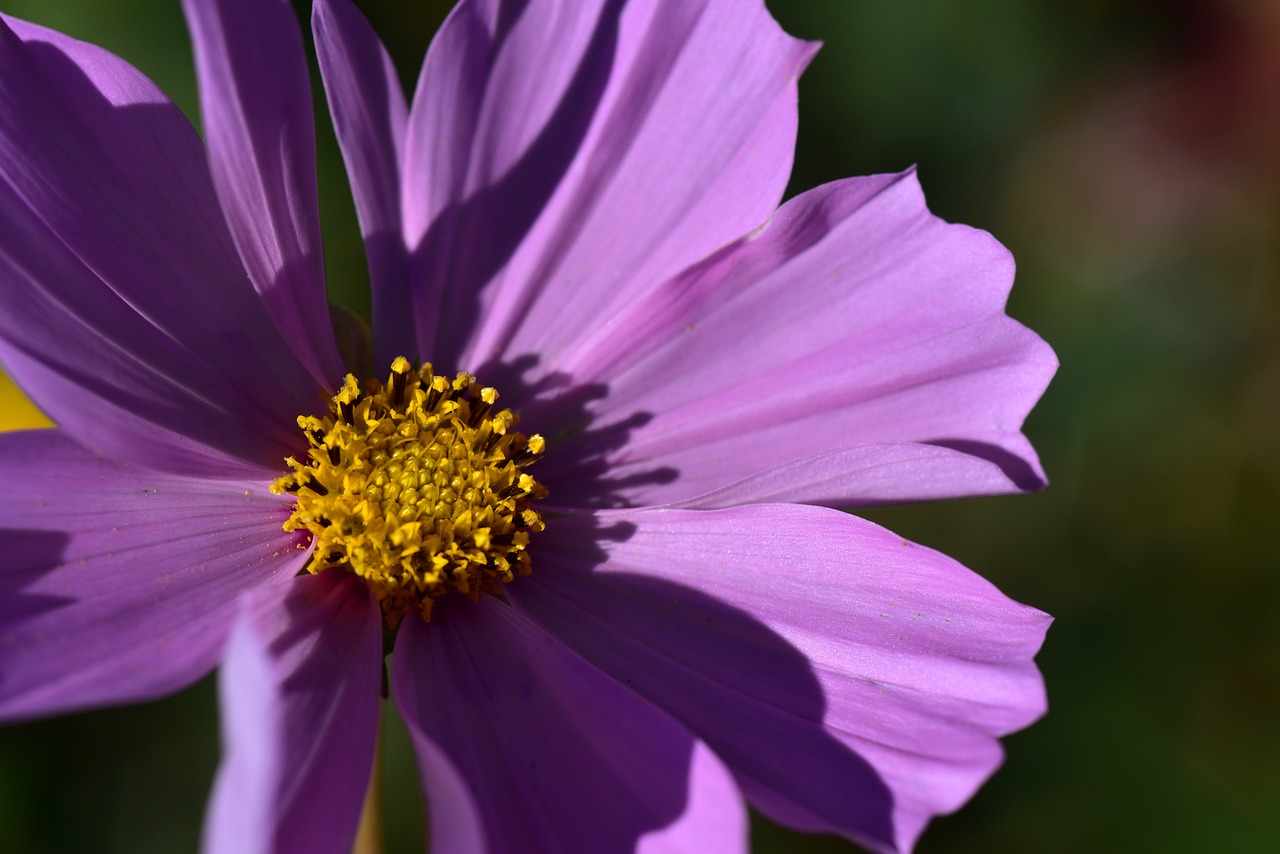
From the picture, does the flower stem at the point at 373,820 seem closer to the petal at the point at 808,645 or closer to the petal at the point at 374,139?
the petal at the point at 808,645

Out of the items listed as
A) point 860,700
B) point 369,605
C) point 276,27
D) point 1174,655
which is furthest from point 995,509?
point 276,27

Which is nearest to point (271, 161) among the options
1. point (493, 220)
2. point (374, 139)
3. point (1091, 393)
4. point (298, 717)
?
point (374, 139)

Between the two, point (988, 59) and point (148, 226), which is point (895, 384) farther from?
point (988, 59)

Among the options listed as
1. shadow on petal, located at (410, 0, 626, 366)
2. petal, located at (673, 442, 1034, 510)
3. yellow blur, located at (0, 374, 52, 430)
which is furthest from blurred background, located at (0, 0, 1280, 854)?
petal, located at (673, 442, 1034, 510)

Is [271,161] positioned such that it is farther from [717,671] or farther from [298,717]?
[717,671]

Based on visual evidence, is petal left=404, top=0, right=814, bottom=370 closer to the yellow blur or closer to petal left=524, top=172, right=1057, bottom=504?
petal left=524, top=172, right=1057, bottom=504
